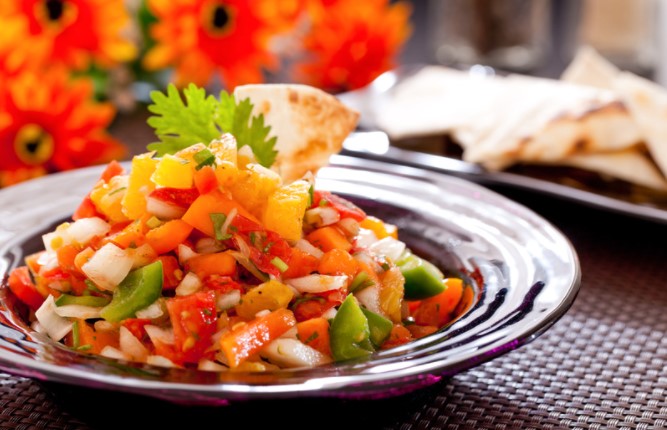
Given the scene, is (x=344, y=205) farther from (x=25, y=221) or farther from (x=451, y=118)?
(x=451, y=118)

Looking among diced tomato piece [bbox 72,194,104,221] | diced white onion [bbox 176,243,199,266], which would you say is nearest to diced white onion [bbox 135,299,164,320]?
diced white onion [bbox 176,243,199,266]

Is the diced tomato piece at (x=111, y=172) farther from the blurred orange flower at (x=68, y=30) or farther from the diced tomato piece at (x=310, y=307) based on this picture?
the blurred orange flower at (x=68, y=30)

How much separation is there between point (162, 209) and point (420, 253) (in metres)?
0.71

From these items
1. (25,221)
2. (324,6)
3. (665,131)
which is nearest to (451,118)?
(665,131)

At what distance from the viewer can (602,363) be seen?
2115 mm

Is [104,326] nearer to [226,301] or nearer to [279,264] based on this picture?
[226,301]

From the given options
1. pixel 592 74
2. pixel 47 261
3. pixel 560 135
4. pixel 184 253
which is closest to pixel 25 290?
pixel 47 261

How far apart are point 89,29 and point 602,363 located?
7.37 ft

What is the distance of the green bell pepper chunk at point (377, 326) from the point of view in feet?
5.76

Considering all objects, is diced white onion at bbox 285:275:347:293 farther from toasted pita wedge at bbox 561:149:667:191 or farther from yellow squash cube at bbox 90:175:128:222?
toasted pita wedge at bbox 561:149:667:191

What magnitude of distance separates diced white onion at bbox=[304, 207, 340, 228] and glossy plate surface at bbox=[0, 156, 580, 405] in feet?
1.11

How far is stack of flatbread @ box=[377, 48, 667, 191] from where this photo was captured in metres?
A: 2.87

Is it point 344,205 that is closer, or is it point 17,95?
point 344,205

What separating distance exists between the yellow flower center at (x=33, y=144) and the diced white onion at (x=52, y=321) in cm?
142
